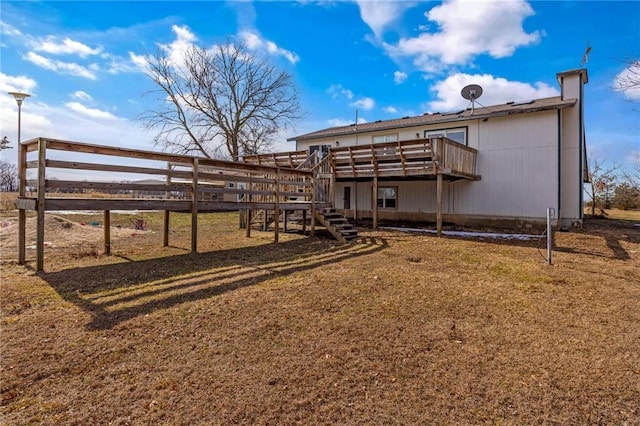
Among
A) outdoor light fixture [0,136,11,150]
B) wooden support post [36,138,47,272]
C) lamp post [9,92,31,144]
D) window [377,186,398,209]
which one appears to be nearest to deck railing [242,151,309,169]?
window [377,186,398,209]

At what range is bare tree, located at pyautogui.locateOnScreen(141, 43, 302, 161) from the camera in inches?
916

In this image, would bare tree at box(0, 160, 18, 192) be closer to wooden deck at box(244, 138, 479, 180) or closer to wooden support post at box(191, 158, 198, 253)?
wooden deck at box(244, 138, 479, 180)

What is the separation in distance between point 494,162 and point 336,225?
7744 millimetres

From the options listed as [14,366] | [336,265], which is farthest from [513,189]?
[14,366]

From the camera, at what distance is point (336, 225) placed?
10.6m

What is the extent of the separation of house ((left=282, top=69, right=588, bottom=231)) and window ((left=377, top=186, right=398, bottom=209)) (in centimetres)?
143

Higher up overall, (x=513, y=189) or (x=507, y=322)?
(x=513, y=189)

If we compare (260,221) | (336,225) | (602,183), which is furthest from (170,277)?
(602,183)

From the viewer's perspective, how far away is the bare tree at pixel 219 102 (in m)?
23.3

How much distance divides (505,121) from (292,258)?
11095mm

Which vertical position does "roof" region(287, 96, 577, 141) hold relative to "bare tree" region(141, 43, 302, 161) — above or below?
below

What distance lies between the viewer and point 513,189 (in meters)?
13.2

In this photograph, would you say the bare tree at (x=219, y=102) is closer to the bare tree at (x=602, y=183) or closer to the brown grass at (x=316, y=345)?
the brown grass at (x=316, y=345)

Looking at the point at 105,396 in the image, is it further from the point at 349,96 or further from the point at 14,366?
the point at 349,96
